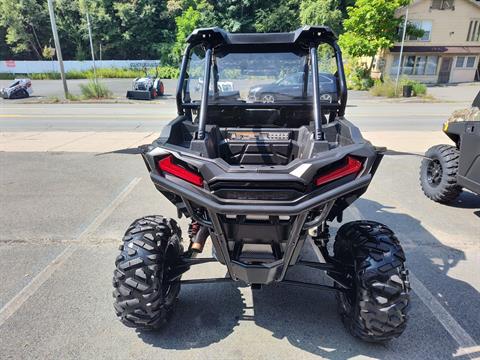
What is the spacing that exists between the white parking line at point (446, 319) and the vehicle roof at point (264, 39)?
2355mm

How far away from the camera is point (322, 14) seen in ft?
114

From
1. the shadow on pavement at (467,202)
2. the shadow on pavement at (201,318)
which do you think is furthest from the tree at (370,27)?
the shadow on pavement at (201,318)

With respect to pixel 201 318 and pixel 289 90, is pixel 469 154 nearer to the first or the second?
pixel 289 90

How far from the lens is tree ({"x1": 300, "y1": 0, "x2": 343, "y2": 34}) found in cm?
3462

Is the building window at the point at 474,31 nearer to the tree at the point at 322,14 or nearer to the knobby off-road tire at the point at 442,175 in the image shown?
the tree at the point at 322,14

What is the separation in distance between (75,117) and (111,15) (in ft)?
123

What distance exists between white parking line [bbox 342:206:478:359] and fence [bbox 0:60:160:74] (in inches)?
1769

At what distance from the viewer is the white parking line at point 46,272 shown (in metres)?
2.92

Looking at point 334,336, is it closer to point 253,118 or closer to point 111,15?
point 253,118

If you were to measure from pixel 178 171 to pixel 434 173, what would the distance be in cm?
480

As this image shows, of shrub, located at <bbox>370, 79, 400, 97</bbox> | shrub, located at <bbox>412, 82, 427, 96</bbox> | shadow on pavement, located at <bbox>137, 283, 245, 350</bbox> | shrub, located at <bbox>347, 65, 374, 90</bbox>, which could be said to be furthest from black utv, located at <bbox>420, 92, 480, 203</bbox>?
shrub, located at <bbox>347, 65, 374, 90</bbox>

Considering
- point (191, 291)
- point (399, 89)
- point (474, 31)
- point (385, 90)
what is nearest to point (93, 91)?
point (385, 90)

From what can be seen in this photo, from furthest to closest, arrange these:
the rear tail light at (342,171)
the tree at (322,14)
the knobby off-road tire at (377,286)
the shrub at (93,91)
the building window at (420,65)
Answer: the building window at (420,65), the tree at (322,14), the shrub at (93,91), the knobby off-road tire at (377,286), the rear tail light at (342,171)

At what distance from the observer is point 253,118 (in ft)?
11.6
